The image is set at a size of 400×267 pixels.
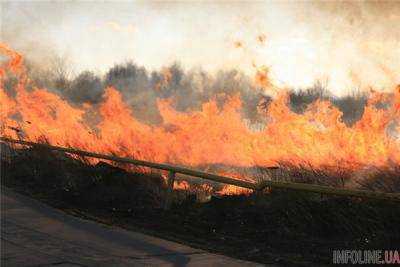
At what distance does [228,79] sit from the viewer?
15.2 metres

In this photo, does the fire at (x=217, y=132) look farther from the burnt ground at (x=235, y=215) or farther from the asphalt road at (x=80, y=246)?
the asphalt road at (x=80, y=246)

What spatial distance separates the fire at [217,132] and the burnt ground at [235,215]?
3.71 ft

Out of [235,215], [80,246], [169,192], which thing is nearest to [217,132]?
[169,192]

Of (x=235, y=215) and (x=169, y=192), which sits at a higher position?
(x=169, y=192)

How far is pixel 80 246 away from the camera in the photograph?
7.09 meters

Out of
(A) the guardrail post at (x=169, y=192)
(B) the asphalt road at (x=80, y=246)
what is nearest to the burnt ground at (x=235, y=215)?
(A) the guardrail post at (x=169, y=192)

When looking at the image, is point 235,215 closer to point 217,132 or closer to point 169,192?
point 169,192

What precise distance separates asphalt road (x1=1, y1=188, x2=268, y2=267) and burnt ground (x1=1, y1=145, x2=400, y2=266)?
14.8 inches

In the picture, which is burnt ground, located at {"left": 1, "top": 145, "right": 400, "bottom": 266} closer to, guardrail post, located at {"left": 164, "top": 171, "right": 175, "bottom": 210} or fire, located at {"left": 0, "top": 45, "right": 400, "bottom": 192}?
guardrail post, located at {"left": 164, "top": 171, "right": 175, "bottom": 210}

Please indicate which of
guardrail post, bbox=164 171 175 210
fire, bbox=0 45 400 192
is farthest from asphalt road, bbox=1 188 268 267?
fire, bbox=0 45 400 192

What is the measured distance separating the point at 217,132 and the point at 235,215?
13.4 ft

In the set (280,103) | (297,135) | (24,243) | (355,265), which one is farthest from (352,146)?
(24,243)

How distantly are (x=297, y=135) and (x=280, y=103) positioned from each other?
938 millimetres

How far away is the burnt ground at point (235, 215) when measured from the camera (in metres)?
7.06
